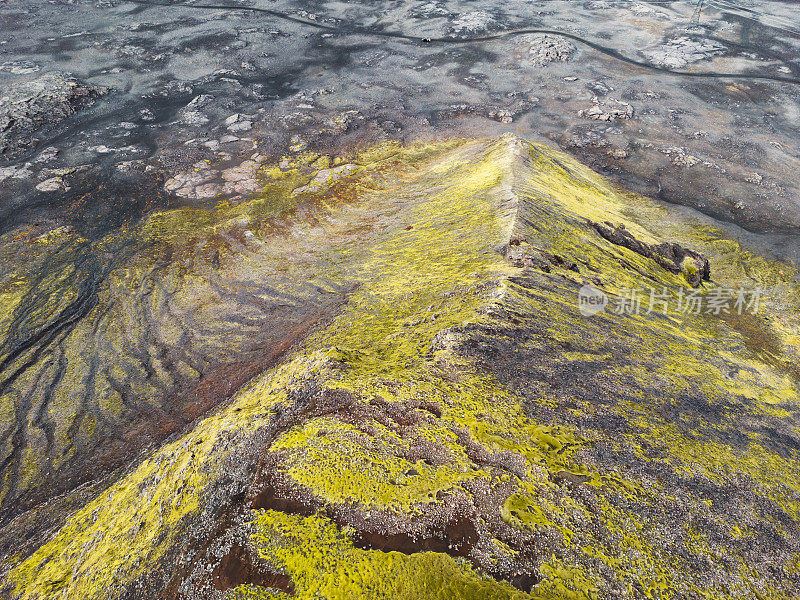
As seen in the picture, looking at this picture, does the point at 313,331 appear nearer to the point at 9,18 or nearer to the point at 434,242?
the point at 434,242

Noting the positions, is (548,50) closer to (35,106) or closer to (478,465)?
(35,106)

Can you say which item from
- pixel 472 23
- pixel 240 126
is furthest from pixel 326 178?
pixel 472 23

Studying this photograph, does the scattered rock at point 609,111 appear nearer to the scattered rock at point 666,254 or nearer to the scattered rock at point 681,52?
the scattered rock at point 681,52

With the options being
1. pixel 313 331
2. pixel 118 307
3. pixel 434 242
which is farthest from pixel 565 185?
pixel 118 307

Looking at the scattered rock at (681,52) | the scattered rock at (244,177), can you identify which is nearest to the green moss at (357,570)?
the scattered rock at (244,177)

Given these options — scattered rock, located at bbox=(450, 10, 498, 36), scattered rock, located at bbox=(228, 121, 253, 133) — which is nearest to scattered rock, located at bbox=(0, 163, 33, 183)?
scattered rock, located at bbox=(228, 121, 253, 133)

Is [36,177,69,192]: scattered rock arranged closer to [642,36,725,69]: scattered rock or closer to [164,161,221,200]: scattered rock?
[164,161,221,200]: scattered rock
